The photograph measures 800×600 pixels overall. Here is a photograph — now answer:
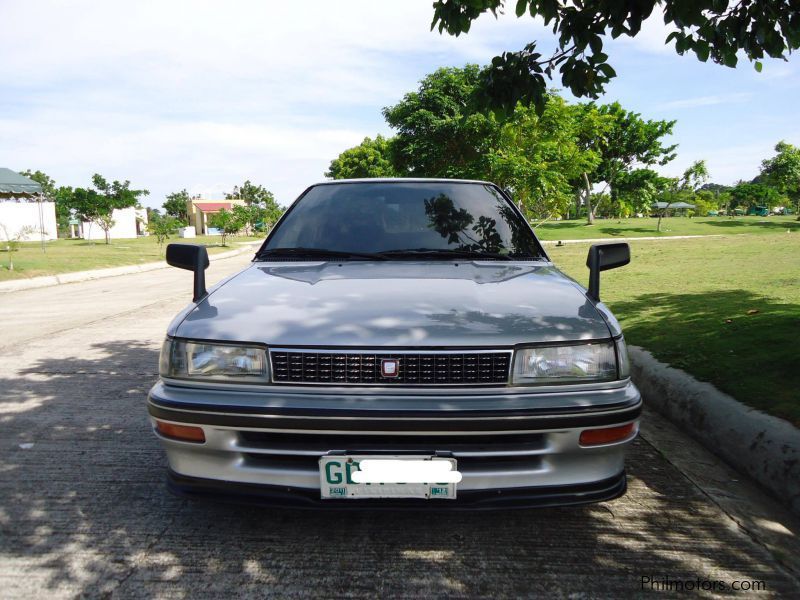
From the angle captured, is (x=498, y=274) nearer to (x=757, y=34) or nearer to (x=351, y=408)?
(x=351, y=408)

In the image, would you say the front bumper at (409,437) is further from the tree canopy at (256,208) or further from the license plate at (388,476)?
the tree canopy at (256,208)

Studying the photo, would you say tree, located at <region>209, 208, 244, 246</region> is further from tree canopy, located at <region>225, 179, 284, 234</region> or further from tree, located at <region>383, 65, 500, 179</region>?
tree, located at <region>383, 65, 500, 179</region>

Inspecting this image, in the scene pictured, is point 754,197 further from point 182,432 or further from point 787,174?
point 182,432

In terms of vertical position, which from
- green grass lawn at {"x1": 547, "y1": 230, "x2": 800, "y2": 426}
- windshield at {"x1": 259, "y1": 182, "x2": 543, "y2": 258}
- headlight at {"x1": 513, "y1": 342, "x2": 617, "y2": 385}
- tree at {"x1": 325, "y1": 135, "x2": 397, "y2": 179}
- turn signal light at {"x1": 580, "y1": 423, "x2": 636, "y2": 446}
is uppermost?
tree at {"x1": 325, "y1": 135, "x2": 397, "y2": 179}

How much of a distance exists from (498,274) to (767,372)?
241 centimetres

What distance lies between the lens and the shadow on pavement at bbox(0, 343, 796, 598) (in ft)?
7.09

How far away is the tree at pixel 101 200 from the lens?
38.1 meters

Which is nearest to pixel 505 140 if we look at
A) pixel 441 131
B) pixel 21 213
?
pixel 441 131

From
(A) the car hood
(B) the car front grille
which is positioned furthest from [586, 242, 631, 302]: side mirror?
(B) the car front grille

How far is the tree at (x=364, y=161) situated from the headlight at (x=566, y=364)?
58.1m

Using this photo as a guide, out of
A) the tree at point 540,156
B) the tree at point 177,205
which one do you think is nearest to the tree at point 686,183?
the tree at point 540,156

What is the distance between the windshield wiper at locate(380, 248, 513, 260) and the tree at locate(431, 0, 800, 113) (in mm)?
1501

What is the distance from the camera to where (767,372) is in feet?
13.3

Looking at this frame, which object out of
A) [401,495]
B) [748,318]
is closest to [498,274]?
[401,495]
